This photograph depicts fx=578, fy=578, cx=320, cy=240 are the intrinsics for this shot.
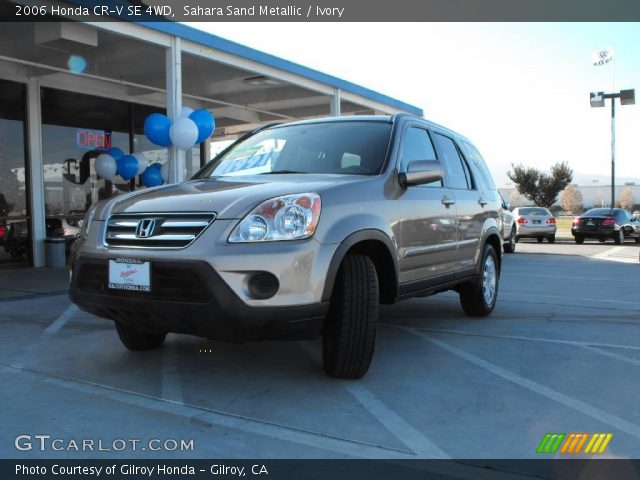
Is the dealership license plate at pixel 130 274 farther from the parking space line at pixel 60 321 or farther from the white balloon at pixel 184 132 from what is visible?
the white balloon at pixel 184 132

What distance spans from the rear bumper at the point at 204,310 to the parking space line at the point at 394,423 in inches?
20.3

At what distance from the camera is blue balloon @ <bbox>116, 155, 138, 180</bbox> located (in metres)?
12.6

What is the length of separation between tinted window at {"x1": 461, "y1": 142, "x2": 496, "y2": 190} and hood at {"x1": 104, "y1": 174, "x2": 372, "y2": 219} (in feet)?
7.91

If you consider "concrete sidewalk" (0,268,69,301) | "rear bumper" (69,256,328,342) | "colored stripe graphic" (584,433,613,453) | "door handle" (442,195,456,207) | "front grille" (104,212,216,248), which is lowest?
"colored stripe graphic" (584,433,613,453)

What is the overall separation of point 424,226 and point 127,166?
961cm

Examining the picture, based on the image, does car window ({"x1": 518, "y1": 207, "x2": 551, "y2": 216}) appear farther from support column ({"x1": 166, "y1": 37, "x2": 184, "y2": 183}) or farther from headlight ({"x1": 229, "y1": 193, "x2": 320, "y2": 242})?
headlight ({"x1": 229, "y1": 193, "x2": 320, "y2": 242})

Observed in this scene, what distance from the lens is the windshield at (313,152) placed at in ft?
13.9

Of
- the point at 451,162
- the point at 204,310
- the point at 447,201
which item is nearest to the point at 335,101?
the point at 451,162

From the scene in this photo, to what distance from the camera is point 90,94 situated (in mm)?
13000

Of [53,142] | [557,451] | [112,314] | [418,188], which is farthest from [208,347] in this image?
[53,142]

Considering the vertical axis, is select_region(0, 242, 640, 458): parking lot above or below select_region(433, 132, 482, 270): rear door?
below

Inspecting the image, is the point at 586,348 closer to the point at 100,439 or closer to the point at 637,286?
the point at 100,439

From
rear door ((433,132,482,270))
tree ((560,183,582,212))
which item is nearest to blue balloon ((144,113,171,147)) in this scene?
rear door ((433,132,482,270))

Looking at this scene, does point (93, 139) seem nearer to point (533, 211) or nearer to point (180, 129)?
point (180, 129)
